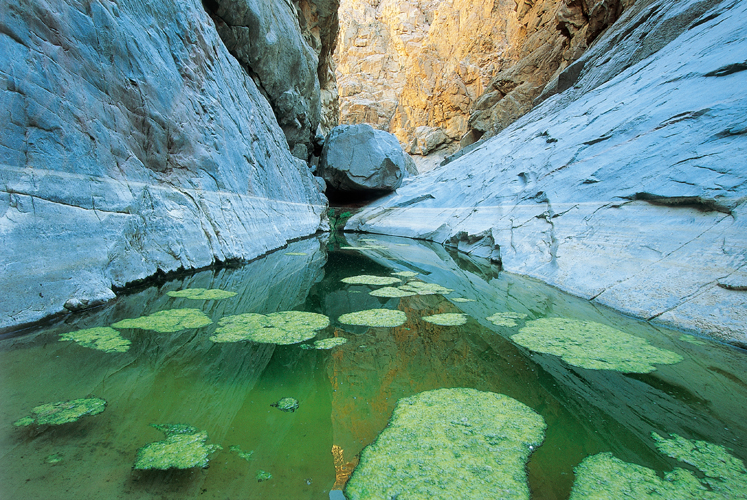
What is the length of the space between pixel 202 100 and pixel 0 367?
14.2 feet

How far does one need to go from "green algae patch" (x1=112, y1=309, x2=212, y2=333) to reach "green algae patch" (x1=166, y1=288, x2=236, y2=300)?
15.0 inches

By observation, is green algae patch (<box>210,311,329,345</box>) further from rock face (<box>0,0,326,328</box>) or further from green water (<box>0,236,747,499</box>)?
rock face (<box>0,0,326,328</box>)

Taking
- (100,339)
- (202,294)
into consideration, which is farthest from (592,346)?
(202,294)

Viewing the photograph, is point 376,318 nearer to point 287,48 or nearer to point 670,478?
point 670,478

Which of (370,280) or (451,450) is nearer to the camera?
(451,450)

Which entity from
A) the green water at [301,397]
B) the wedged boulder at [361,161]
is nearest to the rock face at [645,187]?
the green water at [301,397]

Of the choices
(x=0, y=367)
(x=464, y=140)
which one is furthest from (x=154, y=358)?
(x=464, y=140)

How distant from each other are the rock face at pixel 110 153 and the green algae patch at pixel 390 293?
7.33 feet

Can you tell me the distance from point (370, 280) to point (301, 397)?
263cm

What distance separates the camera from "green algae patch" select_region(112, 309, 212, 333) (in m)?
2.27

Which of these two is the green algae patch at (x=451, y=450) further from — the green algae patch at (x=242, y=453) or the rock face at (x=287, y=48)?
the rock face at (x=287, y=48)

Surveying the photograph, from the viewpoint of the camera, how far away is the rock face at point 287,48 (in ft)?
23.2

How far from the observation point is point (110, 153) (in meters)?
3.14

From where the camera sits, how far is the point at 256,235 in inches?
226
